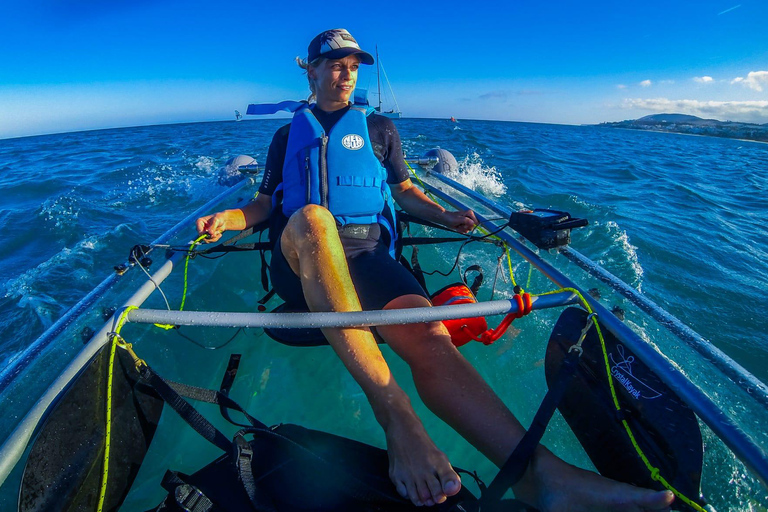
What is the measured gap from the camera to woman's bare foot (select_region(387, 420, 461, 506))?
1082 mm

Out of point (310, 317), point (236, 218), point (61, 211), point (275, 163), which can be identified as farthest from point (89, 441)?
point (61, 211)

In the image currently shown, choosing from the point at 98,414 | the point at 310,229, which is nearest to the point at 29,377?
the point at 98,414

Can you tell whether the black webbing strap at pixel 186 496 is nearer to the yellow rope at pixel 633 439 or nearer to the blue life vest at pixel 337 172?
the yellow rope at pixel 633 439

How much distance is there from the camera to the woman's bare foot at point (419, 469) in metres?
1.08

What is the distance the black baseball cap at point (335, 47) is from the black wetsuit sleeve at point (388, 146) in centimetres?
43

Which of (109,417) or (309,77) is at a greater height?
(309,77)

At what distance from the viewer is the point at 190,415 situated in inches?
48.2

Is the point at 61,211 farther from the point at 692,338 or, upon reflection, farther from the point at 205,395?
the point at 692,338

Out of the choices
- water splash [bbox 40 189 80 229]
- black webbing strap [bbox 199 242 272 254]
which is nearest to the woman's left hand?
black webbing strap [bbox 199 242 272 254]

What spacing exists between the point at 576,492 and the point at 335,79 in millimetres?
2480

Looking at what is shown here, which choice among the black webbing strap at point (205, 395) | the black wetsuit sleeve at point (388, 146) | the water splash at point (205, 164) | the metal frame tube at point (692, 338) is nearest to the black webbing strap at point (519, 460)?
the metal frame tube at point (692, 338)

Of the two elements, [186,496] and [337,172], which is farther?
[337,172]

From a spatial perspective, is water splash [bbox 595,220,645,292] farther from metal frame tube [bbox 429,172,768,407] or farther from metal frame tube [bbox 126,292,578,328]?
metal frame tube [bbox 126,292,578,328]

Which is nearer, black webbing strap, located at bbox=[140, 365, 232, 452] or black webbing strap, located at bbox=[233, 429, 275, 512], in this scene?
black webbing strap, located at bbox=[233, 429, 275, 512]
